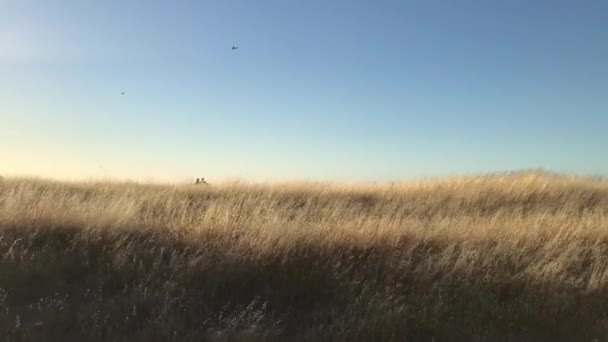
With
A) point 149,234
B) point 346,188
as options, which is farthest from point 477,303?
point 346,188

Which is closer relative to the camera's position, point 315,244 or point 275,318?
point 275,318

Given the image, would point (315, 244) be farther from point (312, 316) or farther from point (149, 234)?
point (149, 234)

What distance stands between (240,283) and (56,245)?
2.58m

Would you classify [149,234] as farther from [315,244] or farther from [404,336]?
[404,336]

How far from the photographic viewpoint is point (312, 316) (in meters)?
6.10

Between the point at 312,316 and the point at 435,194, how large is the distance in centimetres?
947

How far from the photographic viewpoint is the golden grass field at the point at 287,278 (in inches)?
224

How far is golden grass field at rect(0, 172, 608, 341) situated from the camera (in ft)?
18.7

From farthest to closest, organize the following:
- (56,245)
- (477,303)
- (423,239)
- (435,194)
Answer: (435,194)
(423,239)
(56,245)
(477,303)

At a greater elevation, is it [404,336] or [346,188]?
[346,188]

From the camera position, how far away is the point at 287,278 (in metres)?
6.83

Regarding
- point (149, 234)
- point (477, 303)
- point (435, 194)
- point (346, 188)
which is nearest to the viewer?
point (477, 303)

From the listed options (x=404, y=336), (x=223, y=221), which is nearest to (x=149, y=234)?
(x=223, y=221)

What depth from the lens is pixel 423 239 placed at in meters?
8.66
